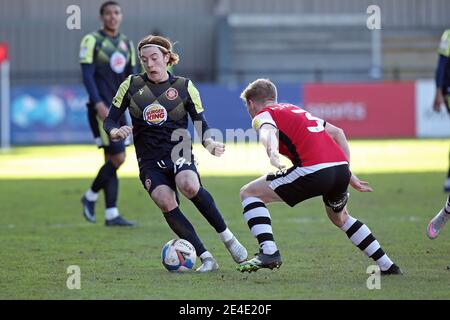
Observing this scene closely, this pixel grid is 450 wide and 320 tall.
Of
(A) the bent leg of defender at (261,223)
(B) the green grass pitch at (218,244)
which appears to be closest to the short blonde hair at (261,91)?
(A) the bent leg of defender at (261,223)

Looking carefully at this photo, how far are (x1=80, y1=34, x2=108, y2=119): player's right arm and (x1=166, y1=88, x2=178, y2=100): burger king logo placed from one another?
9.95 ft

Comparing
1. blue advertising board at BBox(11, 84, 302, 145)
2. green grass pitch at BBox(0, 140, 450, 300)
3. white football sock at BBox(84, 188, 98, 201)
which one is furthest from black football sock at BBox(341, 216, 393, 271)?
blue advertising board at BBox(11, 84, 302, 145)

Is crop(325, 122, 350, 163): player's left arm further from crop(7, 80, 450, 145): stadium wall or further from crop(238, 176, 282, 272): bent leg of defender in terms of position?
crop(7, 80, 450, 145): stadium wall

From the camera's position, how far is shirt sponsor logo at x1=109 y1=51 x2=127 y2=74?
36.1 feet

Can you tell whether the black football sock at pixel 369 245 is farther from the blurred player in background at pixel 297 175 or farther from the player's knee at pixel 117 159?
the player's knee at pixel 117 159

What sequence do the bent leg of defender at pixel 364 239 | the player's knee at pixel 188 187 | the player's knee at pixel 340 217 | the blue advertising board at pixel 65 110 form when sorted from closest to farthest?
the bent leg of defender at pixel 364 239 < the player's knee at pixel 340 217 < the player's knee at pixel 188 187 < the blue advertising board at pixel 65 110

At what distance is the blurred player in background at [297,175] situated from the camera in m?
6.94

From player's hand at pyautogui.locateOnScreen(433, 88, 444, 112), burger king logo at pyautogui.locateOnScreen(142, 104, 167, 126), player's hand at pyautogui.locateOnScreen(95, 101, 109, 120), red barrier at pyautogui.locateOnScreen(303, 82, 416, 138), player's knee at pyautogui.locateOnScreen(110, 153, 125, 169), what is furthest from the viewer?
red barrier at pyautogui.locateOnScreen(303, 82, 416, 138)

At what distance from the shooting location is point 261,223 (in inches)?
277

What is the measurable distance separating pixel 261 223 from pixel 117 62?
4546 mm

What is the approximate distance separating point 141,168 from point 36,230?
121 inches

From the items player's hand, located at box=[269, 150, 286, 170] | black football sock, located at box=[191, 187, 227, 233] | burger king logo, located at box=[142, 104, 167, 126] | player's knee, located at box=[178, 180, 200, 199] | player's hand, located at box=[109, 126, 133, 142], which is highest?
burger king logo, located at box=[142, 104, 167, 126]

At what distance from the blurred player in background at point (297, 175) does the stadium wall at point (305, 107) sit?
65.3ft

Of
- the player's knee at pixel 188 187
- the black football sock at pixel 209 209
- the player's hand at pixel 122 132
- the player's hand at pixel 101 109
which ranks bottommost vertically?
the black football sock at pixel 209 209
